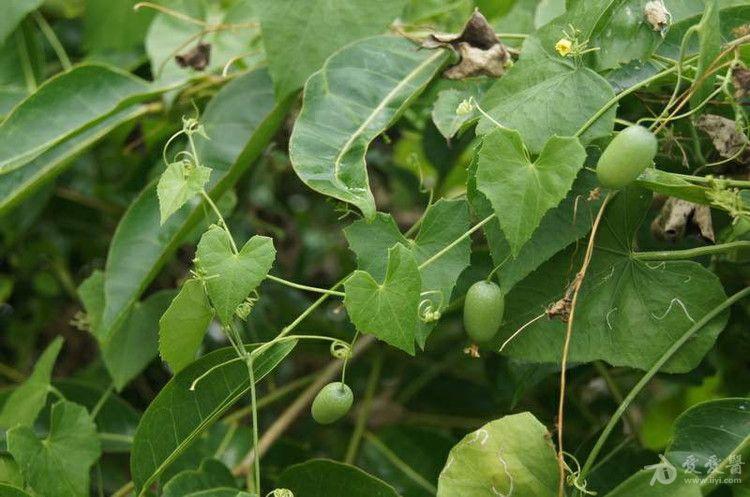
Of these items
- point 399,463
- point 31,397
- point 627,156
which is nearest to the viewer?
point 627,156

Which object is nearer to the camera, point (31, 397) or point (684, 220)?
point (684, 220)

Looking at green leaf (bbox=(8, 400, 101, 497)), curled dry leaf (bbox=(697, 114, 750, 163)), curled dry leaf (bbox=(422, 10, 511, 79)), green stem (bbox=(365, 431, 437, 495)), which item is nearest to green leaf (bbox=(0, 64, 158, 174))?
green leaf (bbox=(8, 400, 101, 497))

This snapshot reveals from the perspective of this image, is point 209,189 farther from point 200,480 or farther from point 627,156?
point 627,156

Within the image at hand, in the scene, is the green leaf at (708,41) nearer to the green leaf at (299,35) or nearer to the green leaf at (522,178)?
the green leaf at (522,178)

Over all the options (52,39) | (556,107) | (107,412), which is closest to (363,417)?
(107,412)

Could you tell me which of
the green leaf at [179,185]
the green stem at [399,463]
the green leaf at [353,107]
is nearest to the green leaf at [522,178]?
the green leaf at [353,107]

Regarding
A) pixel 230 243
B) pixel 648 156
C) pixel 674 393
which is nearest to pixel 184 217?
pixel 230 243
